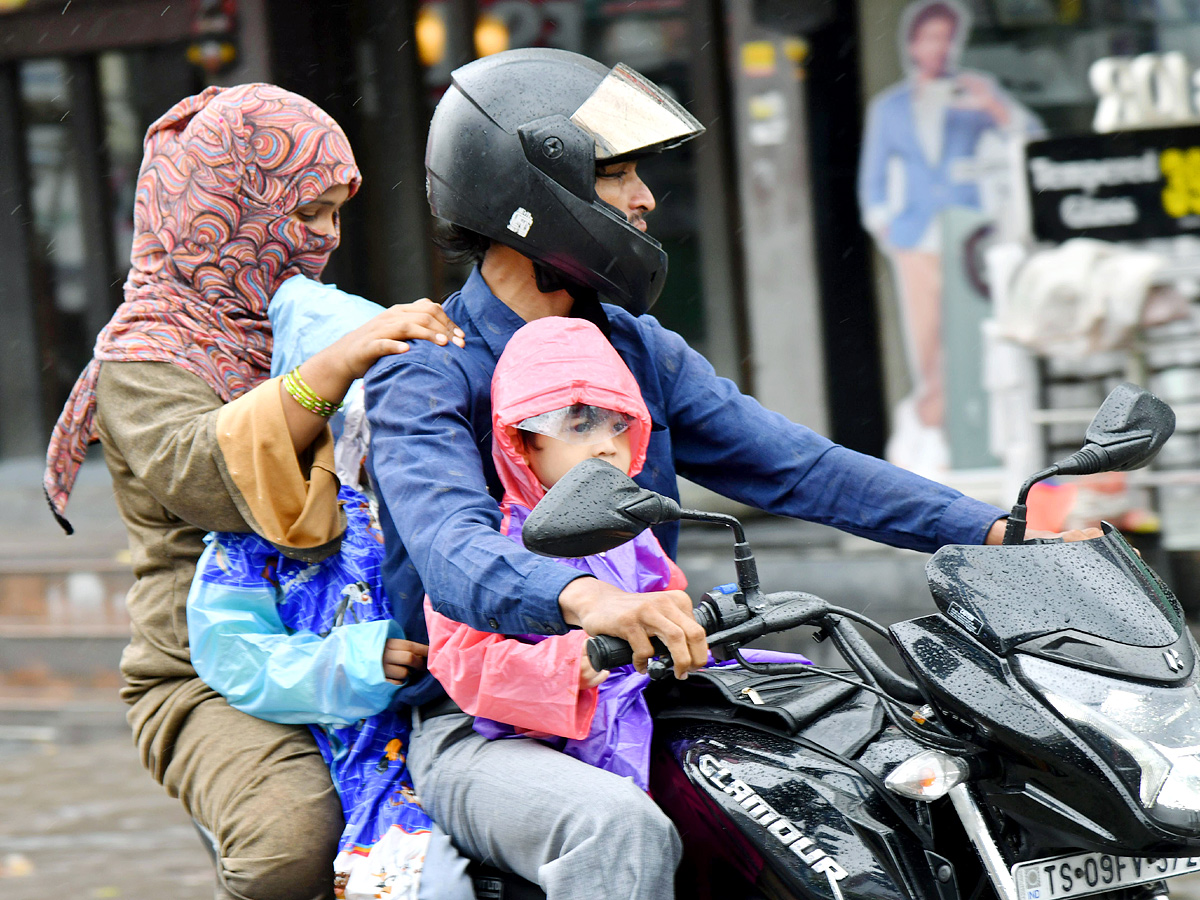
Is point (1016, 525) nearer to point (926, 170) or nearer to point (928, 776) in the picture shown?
point (928, 776)

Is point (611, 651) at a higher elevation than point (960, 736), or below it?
higher

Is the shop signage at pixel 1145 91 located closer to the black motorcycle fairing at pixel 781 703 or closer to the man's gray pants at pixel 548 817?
the black motorcycle fairing at pixel 781 703

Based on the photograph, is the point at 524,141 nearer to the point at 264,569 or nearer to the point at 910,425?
the point at 264,569

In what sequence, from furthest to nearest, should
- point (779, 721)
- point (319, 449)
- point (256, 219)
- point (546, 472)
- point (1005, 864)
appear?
point (256, 219) → point (319, 449) → point (546, 472) → point (779, 721) → point (1005, 864)

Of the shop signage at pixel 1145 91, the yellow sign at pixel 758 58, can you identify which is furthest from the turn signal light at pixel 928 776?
the yellow sign at pixel 758 58

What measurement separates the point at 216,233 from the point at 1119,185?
5.08 metres

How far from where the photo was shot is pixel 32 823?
227 inches

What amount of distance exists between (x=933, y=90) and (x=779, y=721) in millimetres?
5847

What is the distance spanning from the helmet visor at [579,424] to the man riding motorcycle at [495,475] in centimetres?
14

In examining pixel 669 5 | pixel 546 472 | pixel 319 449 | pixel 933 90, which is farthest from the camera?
pixel 669 5

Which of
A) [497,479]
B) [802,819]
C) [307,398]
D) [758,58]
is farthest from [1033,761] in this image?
[758,58]

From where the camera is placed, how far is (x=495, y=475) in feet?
7.52

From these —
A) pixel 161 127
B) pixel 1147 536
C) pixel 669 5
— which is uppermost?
pixel 669 5

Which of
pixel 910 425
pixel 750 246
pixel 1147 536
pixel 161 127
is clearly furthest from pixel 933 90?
pixel 161 127
